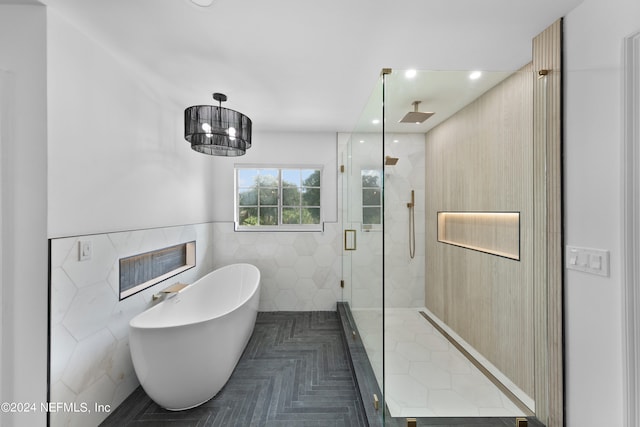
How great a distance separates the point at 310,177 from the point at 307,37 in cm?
210

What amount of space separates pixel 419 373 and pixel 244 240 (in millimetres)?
2587

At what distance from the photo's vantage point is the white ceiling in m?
1.36

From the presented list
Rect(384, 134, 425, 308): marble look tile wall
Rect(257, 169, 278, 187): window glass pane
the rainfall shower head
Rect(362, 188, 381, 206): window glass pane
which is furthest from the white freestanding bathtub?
Rect(257, 169, 278, 187): window glass pane

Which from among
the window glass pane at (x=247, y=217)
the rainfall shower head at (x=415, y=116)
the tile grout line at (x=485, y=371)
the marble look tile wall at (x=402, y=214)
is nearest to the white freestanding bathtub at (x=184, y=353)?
the marble look tile wall at (x=402, y=214)

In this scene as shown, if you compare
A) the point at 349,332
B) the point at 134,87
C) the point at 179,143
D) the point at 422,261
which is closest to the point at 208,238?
the point at 179,143

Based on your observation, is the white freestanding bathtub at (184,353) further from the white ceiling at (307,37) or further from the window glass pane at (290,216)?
the white ceiling at (307,37)

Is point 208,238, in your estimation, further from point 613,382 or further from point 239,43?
point 613,382

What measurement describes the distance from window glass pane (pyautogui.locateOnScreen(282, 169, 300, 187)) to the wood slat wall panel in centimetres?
221

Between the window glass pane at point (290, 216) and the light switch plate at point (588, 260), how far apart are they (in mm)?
2781

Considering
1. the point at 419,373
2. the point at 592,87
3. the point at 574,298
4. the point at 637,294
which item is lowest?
the point at 419,373

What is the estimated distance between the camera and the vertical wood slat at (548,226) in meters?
1.44

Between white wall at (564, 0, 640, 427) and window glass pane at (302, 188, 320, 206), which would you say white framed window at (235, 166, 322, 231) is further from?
white wall at (564, 0, 640, 427)

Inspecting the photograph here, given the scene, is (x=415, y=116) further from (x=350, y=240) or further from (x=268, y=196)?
(x=268, y=196)

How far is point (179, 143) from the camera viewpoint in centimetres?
268
